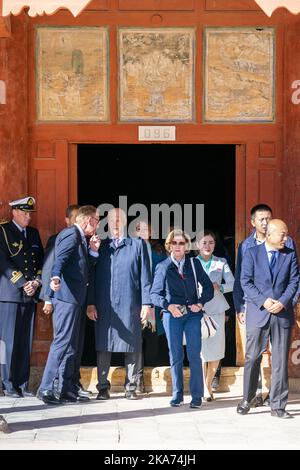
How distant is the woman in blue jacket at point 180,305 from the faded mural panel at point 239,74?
5.28ft

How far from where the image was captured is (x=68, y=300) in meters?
10.3

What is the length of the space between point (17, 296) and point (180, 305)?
164 centimetres

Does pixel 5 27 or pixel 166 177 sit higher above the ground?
pixel 5 27

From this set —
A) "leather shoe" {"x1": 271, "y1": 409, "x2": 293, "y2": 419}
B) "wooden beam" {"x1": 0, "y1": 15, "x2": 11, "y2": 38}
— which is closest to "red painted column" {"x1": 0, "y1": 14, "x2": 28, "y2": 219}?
"wooden beam" {"x1": 0, "y1": 15, "x2": 11, "y2": 38}

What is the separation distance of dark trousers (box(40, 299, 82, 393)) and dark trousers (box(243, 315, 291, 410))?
1703 millimetres

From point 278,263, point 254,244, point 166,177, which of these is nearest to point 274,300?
point 278,263

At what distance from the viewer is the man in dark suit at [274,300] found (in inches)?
377

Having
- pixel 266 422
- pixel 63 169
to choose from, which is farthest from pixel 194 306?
pixel 63 169

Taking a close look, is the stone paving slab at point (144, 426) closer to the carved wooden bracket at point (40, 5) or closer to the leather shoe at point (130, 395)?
the leather shoe at point (130, 395)

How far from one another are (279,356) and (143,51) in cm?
353

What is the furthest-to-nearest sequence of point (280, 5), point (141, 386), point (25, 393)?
point (141, 386)
point (25, 393)
point (280, 5)

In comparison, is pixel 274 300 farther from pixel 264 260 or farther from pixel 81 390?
pixel 81 390

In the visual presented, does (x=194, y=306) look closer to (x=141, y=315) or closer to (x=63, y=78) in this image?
(x=141, y=315)

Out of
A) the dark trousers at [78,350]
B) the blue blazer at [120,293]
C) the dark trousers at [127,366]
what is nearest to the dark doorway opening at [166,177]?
the blue blazer at [120,293]
